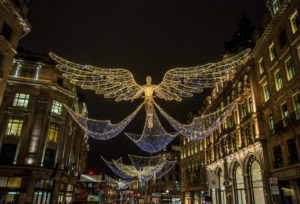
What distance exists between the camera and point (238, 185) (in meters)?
30.1

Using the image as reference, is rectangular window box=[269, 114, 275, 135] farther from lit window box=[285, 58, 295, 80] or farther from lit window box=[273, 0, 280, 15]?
lit window box=[273, 0, 280, 15]

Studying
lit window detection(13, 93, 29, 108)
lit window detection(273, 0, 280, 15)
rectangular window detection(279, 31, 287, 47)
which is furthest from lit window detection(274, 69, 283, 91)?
lit window detection(13, 93, 29, 108)

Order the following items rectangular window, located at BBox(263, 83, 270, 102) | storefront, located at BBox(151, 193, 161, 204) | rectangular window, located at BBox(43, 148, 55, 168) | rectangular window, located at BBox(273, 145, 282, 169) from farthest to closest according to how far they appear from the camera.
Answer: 1. storefront, located at BBox(151, 193, 161, 204)
2. rectangular window, located at BBox(43, 148, 55, 168)
3. rectangular window, located at BBox(263, 83, 270, 102)
4. rectangular window, located at BBox(273, 145, 282, 169)

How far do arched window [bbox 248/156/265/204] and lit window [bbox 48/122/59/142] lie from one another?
2401 centimetres

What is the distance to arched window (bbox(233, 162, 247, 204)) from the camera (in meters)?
28.7

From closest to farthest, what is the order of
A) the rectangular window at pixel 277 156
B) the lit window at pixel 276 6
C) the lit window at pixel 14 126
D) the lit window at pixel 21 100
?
the rectangular window at pixel 277 156, the lit window at pixel 276 6, the lit window at pixel 14 126, the lit window at pixel 21 100

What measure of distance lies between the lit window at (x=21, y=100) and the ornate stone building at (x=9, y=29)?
975 cm

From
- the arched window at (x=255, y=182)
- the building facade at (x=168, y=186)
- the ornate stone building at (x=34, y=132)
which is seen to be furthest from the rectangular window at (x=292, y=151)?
the building facade at (x=168, y=186)

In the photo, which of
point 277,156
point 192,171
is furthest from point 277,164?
point 192,171

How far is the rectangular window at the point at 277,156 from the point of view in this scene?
21.4 m

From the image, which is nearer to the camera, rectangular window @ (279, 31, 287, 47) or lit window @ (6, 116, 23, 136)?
rectangular window @ (279, 31, 287, 47)

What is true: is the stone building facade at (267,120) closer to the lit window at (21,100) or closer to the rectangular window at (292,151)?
the rectangular window at (292,151)

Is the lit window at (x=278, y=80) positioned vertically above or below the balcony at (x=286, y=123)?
above

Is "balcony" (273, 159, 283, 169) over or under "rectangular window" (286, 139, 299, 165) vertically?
under
